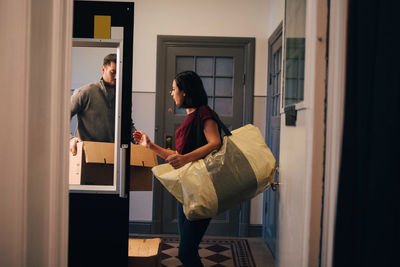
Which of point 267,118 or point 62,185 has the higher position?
point 267,118

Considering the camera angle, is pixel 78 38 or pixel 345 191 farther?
pixel 78 38

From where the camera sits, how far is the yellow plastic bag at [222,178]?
1640mm

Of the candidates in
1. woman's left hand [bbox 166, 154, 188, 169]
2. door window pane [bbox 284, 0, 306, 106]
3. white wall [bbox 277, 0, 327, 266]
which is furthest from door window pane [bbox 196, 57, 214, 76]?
white wall [bbox 277, 0, 327, 266]

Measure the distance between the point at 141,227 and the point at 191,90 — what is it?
2.36 m

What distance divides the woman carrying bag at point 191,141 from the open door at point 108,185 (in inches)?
8.2

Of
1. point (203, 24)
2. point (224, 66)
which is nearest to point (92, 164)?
point (224, 66)

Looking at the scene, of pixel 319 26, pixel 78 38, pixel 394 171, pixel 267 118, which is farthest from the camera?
pixel 267 118

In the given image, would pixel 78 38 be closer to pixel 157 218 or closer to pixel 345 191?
pixel 345 191

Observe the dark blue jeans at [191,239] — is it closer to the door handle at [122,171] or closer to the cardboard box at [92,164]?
the door handle at [122,171]

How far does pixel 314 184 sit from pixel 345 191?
20 centimetres

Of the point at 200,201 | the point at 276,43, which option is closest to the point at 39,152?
the point at 200,201

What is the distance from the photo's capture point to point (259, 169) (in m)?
1.68

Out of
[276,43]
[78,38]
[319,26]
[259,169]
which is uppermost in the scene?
[276,43]

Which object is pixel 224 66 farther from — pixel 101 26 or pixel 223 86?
pixel 101 26
